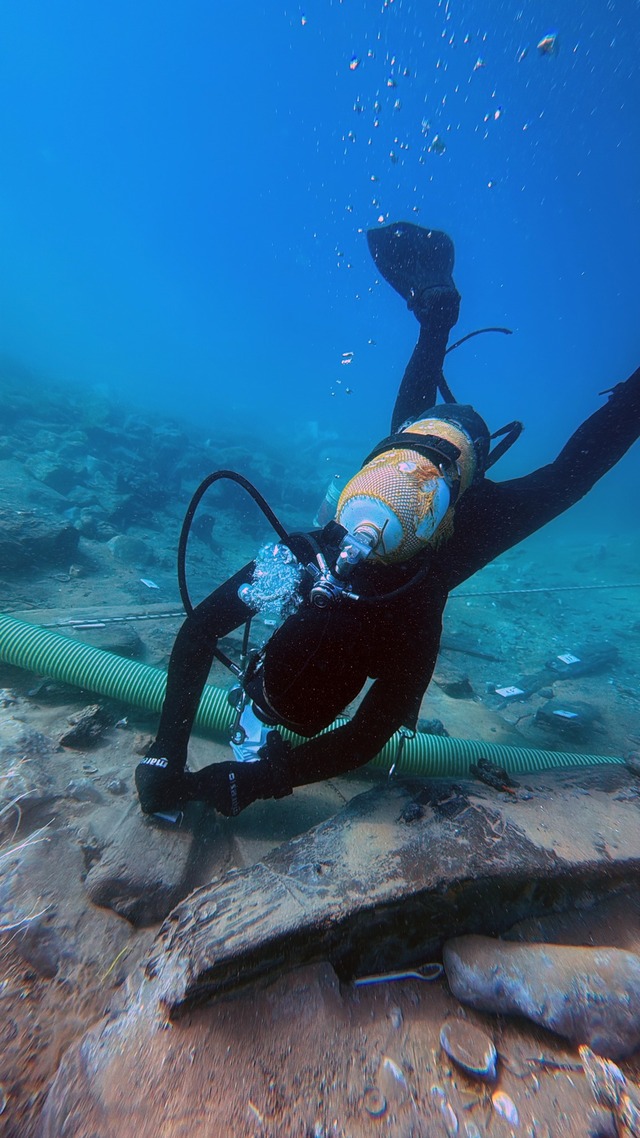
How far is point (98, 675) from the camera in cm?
346

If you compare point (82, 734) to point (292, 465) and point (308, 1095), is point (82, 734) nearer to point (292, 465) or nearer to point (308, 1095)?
point (308, 1095)

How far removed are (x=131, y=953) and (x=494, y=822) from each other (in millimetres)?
1773

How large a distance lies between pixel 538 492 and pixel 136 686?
380 centimetres

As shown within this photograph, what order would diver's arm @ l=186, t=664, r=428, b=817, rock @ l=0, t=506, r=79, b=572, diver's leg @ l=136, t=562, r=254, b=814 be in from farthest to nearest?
1. rock @ l=0, t=506, r=79, b=572
2. diver's leg @ l=136, t=562, r=254, b=814
3. diver's arm @ l=186, t=664, r=428, b=817

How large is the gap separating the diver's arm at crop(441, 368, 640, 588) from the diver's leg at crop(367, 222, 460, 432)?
1408 mm

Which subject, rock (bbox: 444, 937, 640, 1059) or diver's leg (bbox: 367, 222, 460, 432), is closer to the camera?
rock (bbox: 444, 937, 640, 1059)

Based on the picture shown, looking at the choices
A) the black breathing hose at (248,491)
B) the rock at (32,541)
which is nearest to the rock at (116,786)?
the black breathing hose at (248,491)

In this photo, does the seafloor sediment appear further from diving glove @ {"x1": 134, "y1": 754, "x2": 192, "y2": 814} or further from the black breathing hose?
the black breathing hose

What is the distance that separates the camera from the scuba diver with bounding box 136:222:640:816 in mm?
1797

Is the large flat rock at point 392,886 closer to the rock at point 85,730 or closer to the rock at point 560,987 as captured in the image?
the rock at point 560,987

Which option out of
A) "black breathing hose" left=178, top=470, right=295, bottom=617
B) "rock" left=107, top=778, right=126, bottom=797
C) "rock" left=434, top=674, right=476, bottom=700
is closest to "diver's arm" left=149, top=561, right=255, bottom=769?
"black breathing hose" left=178, top=470, right=295, bottom=617

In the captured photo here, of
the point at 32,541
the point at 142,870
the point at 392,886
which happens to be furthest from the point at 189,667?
the point at 32,541

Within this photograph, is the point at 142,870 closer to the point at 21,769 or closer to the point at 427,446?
the point at 21,769

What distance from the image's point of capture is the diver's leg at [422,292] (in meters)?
4.55
